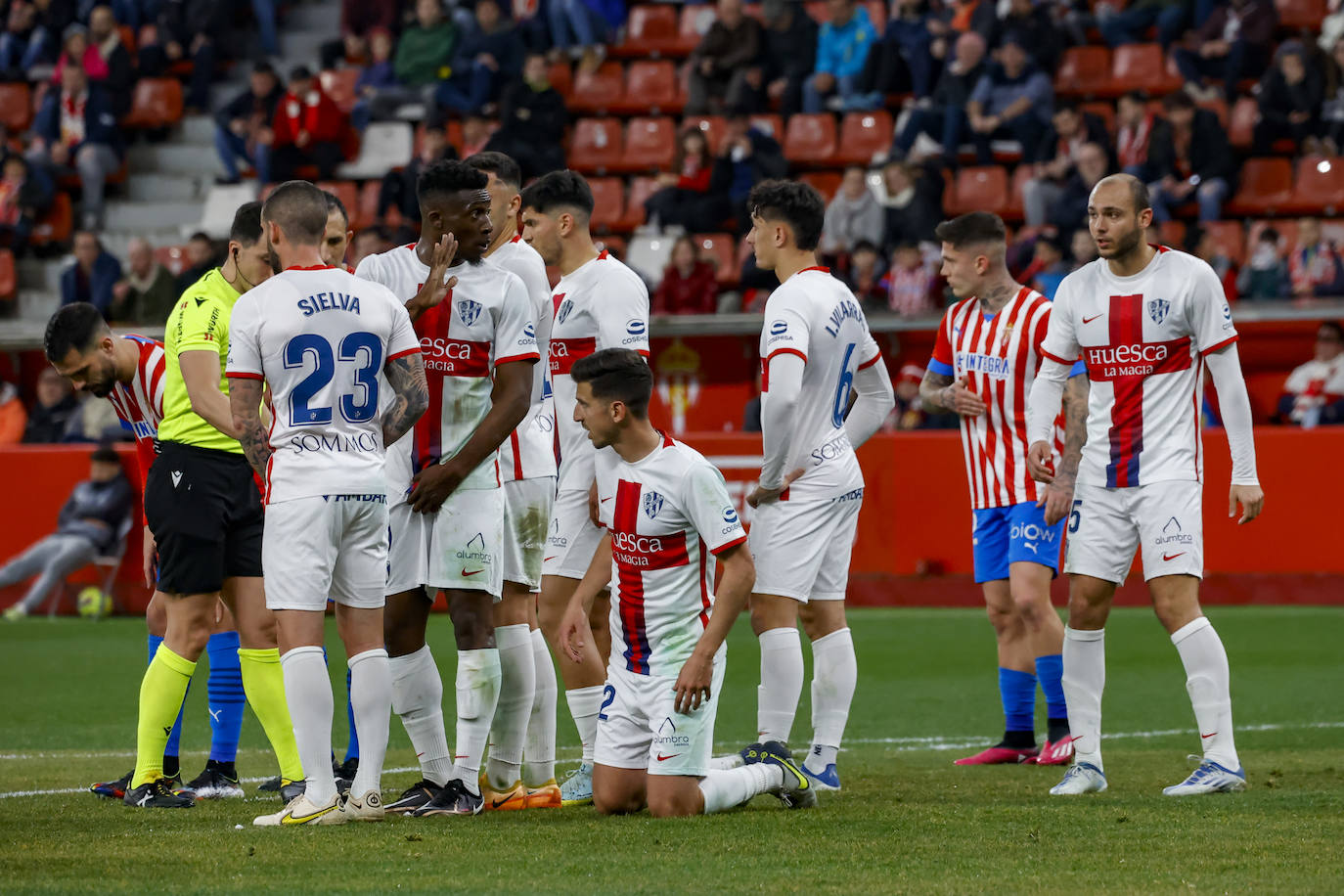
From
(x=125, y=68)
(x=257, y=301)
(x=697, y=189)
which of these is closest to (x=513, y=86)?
(x=697, y=189)

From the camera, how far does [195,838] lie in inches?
229

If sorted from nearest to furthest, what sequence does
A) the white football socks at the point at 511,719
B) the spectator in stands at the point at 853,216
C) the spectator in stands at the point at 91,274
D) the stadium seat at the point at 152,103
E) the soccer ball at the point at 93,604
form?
the white football socks at the point at 511,719
the soccer ball at the point at 93,604
the spectator in stands at the point at 853,216
the spectator in stands at the point at 91,274
the stadium seat at the point at 152,103

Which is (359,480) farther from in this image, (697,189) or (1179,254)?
(697,189)

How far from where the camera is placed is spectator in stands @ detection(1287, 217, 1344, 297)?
1697 centimetres

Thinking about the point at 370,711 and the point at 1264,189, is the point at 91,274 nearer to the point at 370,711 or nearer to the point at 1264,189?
the point at 1264,189

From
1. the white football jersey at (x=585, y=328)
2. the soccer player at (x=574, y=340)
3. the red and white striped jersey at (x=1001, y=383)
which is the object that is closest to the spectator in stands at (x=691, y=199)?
the red and white striped jersey at (x=1001, y=383)

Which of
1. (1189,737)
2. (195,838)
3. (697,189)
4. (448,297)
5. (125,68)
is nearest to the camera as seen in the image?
(195,838)

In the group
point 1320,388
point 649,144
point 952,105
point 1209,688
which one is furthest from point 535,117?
point 1209,688

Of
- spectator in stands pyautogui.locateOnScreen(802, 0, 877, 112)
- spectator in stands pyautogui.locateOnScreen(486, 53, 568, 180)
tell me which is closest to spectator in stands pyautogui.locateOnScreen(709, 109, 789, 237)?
spectator in stands pyautogui.locateOnScreen(802, 0, 877, 112)

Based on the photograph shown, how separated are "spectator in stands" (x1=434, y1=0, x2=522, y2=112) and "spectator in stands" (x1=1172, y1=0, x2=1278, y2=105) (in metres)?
8.15

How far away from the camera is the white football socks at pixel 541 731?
6.93 metres

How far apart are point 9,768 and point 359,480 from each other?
10.3ft

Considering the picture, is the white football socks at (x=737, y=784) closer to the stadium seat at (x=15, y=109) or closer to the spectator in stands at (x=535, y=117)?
the spectator in stands at (x=535, y=117)

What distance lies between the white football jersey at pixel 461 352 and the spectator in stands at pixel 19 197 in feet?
55.4
